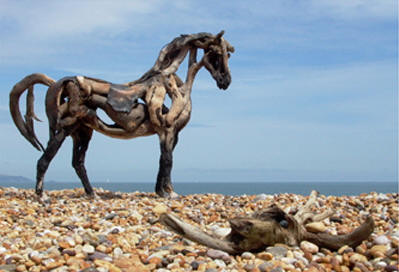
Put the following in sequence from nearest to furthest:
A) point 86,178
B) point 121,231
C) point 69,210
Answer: point 121,231 → point 69,210 → point 86,178

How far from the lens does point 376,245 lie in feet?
17.4

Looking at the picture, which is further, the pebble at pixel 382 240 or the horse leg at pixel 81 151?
the horse leg at pixel 81 151

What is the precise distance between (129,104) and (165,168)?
4.83 feet

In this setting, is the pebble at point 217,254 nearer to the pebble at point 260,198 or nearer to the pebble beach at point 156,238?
the pebble beach at point 156,238

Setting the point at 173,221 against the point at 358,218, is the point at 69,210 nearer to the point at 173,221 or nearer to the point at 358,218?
the point at 173,221

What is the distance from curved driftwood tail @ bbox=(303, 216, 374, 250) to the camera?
5285 mm

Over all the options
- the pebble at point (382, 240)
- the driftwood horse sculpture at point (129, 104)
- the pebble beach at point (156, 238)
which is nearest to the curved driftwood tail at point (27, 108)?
the driftwood horse sculpture at point (129, 104)

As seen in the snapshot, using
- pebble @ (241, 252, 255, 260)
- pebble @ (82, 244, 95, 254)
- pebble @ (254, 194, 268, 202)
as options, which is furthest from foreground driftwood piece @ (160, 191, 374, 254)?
pebble @ (254, 194, 268, 202)

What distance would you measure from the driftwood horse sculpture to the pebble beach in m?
1.13

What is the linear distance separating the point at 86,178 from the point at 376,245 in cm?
690

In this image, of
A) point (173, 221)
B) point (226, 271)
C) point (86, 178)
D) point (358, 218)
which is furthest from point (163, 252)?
point (86, 178)

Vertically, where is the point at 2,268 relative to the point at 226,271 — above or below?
below

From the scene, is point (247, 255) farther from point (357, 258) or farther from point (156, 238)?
point (156, 238)

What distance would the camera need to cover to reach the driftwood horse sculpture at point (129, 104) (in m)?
9.95
